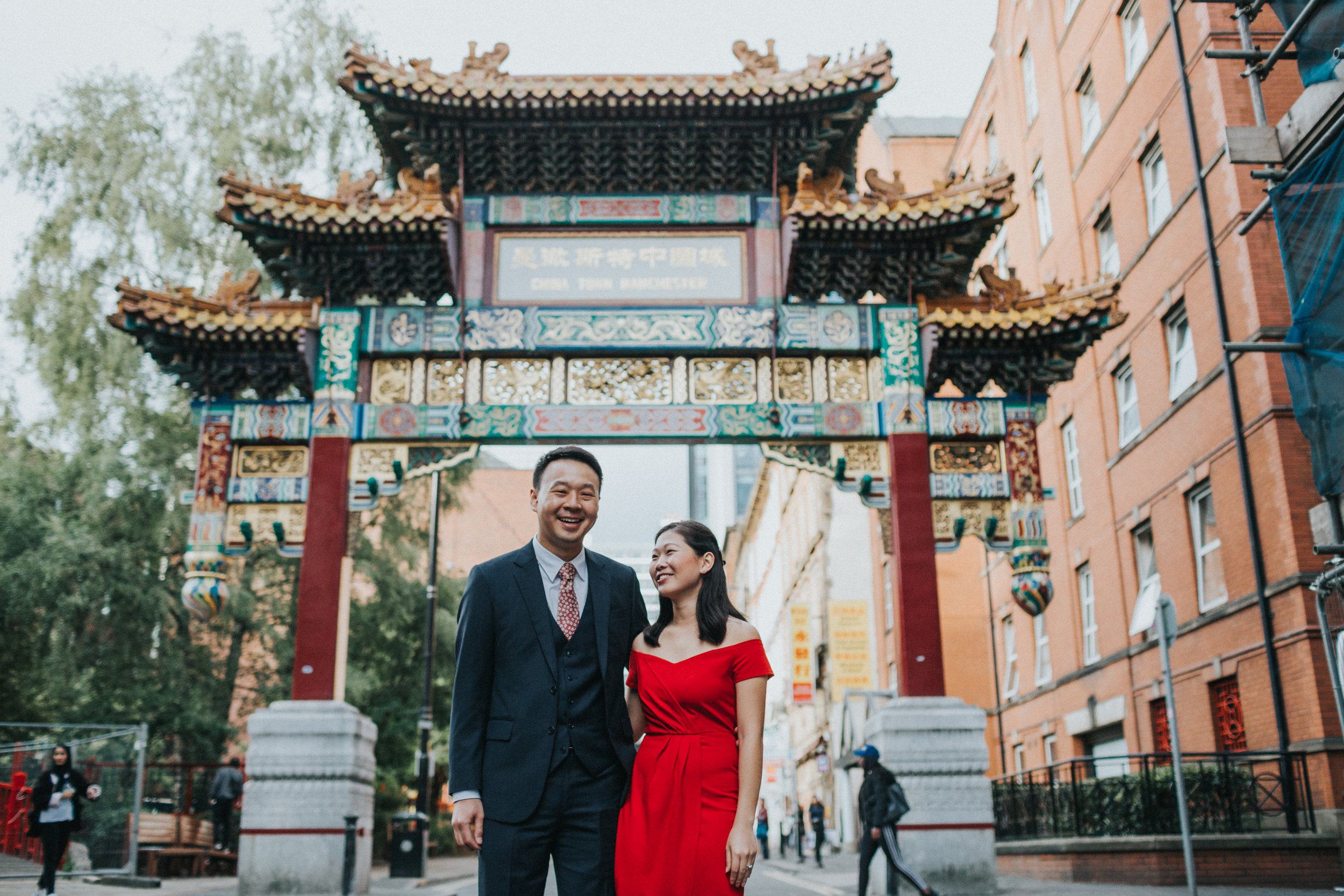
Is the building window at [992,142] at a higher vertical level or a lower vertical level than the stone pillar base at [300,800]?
higher

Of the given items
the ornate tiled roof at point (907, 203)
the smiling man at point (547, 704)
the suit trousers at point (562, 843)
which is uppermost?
the ornate tiled roof at point (907, 203)

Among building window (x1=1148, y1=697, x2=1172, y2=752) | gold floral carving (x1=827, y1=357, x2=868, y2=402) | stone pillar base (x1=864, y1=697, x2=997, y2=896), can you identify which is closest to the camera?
stone pillar base (x1=864, y1=697, x2=997, y2=896)

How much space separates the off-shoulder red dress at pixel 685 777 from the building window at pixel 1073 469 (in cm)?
1991

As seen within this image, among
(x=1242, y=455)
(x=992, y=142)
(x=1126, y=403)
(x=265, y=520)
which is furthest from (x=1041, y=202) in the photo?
(x=265, y=520)

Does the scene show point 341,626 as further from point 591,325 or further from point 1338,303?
point 1338,303

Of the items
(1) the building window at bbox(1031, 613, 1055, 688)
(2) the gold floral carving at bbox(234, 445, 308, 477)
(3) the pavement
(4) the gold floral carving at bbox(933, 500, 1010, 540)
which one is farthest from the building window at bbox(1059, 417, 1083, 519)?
(2) the gold floral carving at bbox(234, 445, 308, 477)

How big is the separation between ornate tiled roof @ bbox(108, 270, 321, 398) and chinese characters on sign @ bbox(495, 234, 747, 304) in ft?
8.77

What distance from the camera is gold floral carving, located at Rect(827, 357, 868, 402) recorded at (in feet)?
47.5

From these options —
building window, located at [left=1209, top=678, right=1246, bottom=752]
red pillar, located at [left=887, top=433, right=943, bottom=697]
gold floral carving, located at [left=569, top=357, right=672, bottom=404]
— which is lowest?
building window, located at [left=1209, top=678, right=1246, bottom=752]

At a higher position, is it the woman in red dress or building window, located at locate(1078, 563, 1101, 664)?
building window, located at locate(1078, 563, 1101, 664)

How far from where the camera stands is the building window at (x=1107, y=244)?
21475 mm

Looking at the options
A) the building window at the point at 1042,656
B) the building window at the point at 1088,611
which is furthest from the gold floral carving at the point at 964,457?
the building window at the point at 1042,656

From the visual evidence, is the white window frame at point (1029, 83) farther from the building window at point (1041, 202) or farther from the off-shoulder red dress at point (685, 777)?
the off-shoulder red dress at point (685, 777)

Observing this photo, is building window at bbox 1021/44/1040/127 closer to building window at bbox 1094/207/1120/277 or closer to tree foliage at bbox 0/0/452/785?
building window at bbox 1094/207/1120/277
